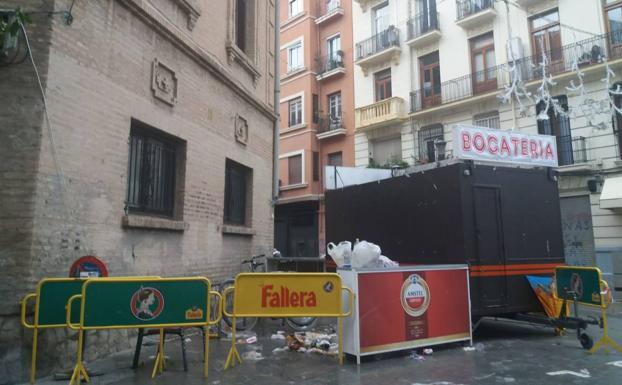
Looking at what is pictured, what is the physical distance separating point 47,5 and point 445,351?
6.99 meters

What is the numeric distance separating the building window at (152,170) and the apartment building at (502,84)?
19.9ft

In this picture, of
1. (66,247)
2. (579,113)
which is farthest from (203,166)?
(579,113)

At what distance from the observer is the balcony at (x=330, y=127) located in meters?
23.6

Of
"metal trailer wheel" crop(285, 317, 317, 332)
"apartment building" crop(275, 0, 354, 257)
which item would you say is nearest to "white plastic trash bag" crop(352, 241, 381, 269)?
"metal trailer wheel" crop(285, 317, 317, 332)

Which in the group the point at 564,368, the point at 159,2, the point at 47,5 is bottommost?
the point at 564,368

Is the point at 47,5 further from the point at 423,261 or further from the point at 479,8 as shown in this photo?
the point at 479,8

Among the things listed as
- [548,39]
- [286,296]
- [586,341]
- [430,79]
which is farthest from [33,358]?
[430,79]

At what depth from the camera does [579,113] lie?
15688mm

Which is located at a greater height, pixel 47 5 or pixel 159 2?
pixel 159 2

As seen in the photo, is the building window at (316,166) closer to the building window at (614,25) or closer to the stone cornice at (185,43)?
the stone cornice at (185,43)

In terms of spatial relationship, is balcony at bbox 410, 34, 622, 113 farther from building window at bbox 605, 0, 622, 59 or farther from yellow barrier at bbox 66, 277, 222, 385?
yellow barrier at bbox 66, 277, 222, 385

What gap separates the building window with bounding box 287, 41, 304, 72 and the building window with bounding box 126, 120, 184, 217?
62.3ft

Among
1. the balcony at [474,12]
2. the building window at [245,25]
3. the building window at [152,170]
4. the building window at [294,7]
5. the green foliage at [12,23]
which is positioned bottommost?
the building window at [152,170]

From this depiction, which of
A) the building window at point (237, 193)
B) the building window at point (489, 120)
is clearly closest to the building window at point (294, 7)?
Result: the building window at point (489, 120)
